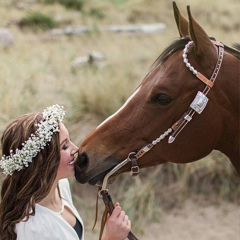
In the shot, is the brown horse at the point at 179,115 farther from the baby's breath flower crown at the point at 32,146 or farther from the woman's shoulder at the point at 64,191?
the woman's shoulder at the point at 64,191

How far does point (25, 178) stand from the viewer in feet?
5.94

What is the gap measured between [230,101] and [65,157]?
83 centimetres

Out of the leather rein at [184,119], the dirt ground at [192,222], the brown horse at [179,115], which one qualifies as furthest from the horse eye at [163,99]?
the dirt ground at [192,222]

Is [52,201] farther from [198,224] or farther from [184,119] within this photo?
[198,224]

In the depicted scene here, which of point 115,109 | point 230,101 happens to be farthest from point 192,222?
point 230,101

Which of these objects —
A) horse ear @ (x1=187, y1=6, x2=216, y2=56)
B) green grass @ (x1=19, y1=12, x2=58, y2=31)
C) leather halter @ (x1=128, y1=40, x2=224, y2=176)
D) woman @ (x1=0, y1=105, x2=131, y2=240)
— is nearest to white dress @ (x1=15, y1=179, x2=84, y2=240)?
woman @ (x1=0, y1=105, x2=131, y2=240)

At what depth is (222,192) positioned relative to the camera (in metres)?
3.96

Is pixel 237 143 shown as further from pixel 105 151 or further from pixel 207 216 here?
pixel 207 216

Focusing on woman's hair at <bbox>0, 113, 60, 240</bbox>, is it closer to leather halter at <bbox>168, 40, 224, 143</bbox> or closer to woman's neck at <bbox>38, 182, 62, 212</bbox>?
woman's neck at <bbox>38, 182, 62, 212</bbox>

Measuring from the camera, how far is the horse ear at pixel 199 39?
1653 millimetres

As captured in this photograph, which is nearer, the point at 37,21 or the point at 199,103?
the point at 199,103

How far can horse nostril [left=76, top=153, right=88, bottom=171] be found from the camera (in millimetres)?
1825

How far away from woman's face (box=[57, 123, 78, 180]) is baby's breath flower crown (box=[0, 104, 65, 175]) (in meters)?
0.06

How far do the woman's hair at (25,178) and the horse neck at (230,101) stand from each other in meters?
0.80
